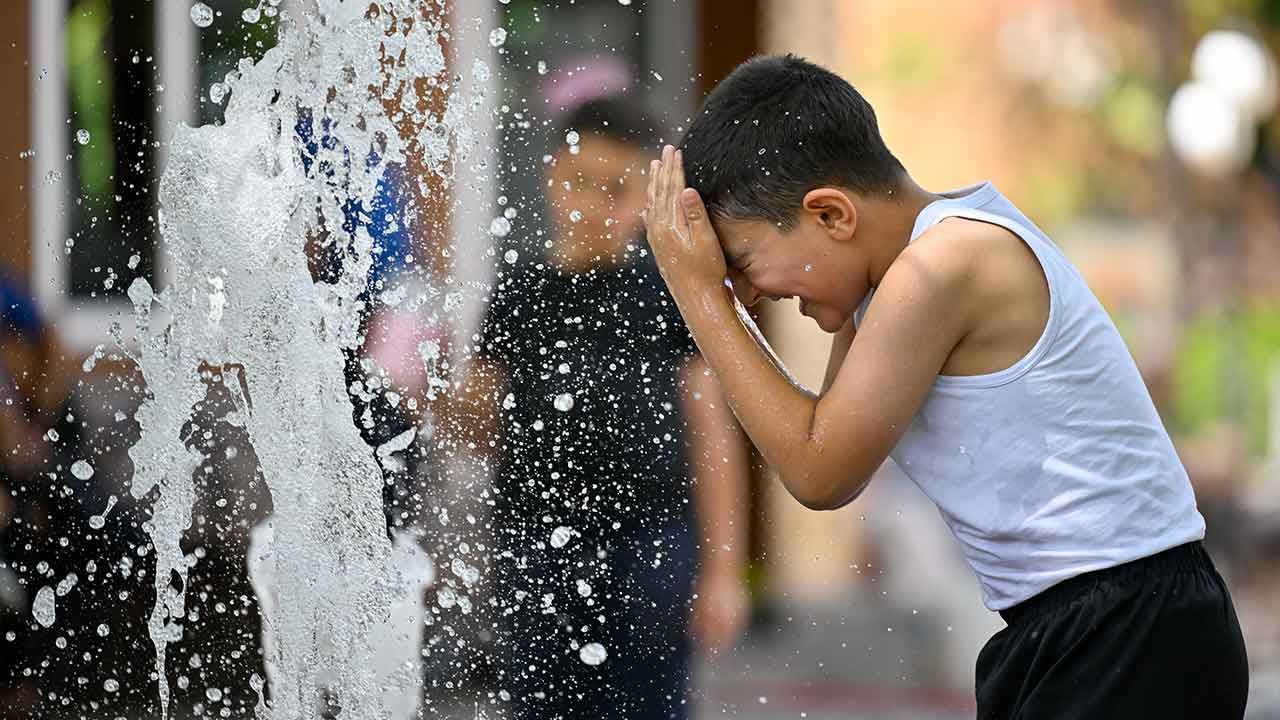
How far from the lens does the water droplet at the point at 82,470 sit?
4.61 meters

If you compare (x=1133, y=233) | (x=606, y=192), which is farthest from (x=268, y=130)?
(x=1133, y=233)

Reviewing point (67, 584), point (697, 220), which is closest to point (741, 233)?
point (697, 220)

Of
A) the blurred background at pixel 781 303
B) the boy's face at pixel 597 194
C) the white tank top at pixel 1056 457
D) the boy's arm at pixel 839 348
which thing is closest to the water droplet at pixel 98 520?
the blurred background at pixel 781 303

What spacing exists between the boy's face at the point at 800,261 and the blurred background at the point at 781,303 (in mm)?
1342

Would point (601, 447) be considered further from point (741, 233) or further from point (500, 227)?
point (500, 227)

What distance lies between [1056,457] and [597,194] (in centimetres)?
139

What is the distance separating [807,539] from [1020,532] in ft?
23.8

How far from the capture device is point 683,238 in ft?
6.09

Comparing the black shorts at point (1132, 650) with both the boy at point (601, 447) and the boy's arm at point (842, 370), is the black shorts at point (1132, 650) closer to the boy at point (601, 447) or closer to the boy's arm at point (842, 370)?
the boy's arm at point (842, 370)

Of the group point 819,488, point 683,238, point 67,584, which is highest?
point 683,238

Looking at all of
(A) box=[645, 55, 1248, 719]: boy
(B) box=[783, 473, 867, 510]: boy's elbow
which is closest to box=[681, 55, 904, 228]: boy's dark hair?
(A) box=[645, 55, 1248, 719]: boy

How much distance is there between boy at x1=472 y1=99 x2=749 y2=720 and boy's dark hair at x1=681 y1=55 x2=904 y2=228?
0.90 m

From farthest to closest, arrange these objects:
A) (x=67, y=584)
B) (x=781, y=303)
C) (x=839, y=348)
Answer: (x=781, y=303)
(x=67, y=584)
(x=839, y=348)

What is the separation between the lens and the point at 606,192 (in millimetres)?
2967
